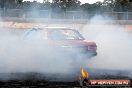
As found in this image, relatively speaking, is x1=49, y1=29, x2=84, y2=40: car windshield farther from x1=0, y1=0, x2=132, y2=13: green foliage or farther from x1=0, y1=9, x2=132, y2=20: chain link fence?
x1=0, y1=0, x2=132, y2=13: green foliage

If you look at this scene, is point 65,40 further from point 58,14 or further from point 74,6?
point 74,6

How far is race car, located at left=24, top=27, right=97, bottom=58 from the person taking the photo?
37.7 ft

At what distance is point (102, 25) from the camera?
2116cm

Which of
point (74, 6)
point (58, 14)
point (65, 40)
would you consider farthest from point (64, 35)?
point (74, 6)

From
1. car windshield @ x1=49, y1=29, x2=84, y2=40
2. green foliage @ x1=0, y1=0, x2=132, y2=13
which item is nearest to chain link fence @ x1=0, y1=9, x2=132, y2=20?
green foliage @ x1=0, y1=0, x2=132, y2=13

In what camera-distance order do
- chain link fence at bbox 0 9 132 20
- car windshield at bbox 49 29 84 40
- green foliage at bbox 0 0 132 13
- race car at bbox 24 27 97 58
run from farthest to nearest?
1. green foliage at bbox 0 0 132 13
2. chain link fence at bbox 0 9 132 20
3. car windshield at bbox 49 29 84 40
4. race car at bbox 24 27 97 58

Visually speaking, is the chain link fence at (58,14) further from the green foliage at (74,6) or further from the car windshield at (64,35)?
the car windshield at (64,35)

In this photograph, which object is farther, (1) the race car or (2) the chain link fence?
(2) the chain link fence

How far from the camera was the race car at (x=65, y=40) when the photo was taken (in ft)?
37.7

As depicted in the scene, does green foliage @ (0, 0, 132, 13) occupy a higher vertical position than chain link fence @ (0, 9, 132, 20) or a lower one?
higher

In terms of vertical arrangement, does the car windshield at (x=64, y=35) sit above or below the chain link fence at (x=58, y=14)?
above

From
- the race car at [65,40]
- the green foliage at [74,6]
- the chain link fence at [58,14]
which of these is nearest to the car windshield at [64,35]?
the race car at [65,40]

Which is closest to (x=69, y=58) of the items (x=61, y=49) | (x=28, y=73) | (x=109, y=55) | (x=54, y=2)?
(x=61, y=49)

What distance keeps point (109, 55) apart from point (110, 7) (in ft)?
68.5
